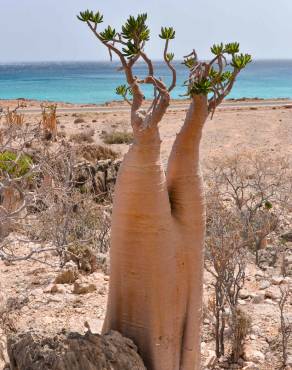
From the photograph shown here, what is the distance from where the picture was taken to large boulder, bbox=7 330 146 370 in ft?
11.3

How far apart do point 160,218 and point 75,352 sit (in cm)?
101

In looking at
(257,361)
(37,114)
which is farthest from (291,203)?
(37,114)

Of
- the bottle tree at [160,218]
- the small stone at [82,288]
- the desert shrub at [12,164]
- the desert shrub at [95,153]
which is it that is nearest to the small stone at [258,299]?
the small stone at [82,288]

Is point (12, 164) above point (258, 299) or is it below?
above

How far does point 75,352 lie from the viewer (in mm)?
3486

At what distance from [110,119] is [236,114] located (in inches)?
255

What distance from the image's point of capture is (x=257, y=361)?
5.27 meters

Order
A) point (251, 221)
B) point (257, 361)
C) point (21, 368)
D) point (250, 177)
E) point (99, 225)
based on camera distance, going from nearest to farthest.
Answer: point (21, 368), point (257, 361), point (99, 225), point (251, 221), point (250, 177)

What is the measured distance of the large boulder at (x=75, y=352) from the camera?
11.3ft

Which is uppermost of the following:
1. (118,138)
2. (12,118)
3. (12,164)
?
(118,138)

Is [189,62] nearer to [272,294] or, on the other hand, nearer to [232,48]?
[232,48]

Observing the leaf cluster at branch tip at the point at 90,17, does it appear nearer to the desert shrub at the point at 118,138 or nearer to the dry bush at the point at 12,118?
the dry bush at the point at 12,118

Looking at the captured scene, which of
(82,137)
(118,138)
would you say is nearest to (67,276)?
(118,138)

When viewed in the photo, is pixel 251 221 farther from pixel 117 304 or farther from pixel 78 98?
pixel 78 98
